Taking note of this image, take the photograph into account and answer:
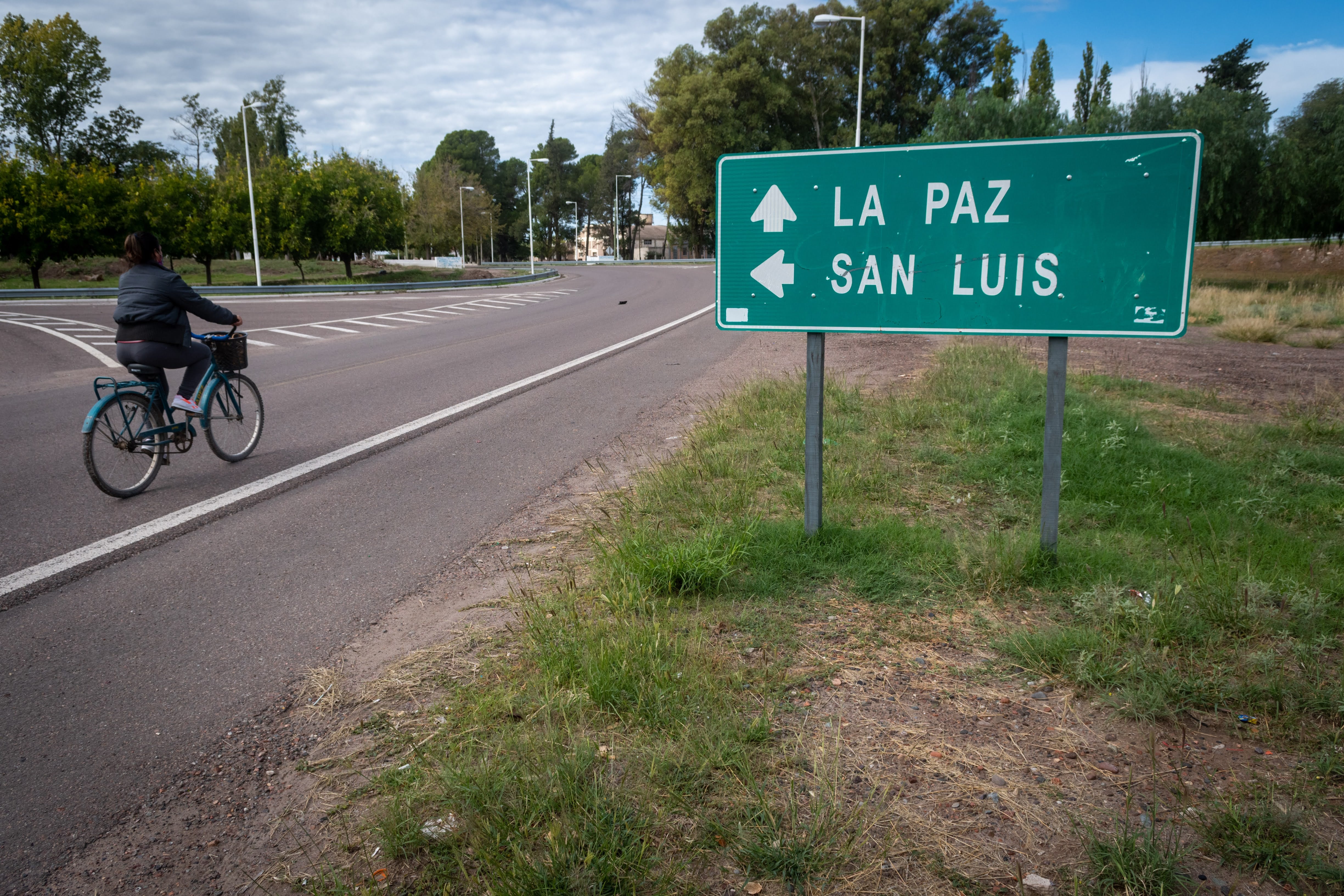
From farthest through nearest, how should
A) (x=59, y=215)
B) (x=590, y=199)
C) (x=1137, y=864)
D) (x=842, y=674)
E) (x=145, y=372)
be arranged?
(x=590, y=199)
(x=59, y=215)
(x=145, y=372)
(x=842, y=674)
(x=1137, y=864)

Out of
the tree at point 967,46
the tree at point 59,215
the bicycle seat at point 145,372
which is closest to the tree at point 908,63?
the tree at point 967,46

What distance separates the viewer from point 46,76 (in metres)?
57.5

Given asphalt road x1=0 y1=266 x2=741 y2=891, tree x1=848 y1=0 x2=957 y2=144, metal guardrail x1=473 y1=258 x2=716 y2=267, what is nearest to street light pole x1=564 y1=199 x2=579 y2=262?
metal guardrail x1=473 y1=258 x2=716 y2=267

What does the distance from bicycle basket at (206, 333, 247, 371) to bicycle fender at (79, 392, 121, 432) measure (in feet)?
3.16

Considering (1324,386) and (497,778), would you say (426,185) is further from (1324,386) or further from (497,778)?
(497,778)

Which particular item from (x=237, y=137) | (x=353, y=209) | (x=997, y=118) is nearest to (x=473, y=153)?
(x=237, y=137)

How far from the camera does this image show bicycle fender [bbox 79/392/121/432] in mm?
5812

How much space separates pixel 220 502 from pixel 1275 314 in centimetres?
1846

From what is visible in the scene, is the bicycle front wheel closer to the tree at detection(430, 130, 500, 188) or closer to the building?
the building

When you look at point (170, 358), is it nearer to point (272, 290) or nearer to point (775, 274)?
point (775, 274)

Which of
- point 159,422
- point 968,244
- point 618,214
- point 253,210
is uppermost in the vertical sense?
point 618,214

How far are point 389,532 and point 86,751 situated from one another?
2.35 m

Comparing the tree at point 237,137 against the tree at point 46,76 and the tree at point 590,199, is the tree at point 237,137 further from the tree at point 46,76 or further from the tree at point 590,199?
the tree at point 590,199

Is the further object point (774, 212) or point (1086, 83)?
point (1086, 83)
